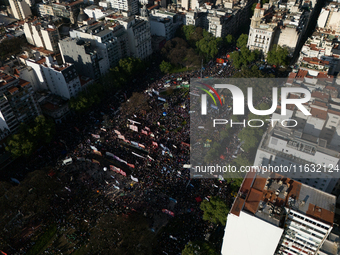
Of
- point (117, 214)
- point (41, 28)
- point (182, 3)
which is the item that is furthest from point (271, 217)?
point (182, 3)

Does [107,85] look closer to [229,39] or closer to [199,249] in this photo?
[229,39]

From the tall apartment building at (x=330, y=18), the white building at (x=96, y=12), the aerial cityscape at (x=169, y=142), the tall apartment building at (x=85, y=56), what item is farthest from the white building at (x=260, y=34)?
the white building at (x=96, y=12)

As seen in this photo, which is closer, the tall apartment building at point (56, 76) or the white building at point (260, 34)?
the tall apartment building at point (56, 76)

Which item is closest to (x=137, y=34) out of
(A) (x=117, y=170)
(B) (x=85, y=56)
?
(B) (x=85, y=56)

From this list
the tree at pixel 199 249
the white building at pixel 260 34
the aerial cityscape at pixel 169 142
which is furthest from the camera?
the white building at pixel 260 34

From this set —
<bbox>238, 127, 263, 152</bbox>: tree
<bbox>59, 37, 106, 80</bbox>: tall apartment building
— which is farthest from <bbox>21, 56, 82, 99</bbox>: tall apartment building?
<bbox>238, 127, 263, 152</bbox>: tree

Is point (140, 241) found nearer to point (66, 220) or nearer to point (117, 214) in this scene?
point (117, 214)
